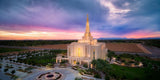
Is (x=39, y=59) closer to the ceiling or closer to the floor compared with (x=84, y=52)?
closer to the floor

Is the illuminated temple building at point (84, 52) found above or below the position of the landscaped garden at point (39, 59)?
above

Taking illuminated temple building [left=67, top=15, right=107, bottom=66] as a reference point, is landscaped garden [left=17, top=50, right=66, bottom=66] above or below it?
below

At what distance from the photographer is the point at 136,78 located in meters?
4.48

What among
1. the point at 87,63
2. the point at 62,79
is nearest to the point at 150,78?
the point at 62,79

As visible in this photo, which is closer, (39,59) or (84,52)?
(84,52)

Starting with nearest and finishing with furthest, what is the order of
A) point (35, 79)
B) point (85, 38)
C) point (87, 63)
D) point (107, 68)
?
point (35, 79) → point (107, 68) → point (87, 63) → point (85, 38)

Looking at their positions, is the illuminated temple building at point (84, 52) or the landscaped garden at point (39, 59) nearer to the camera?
the illuminated temple building at point (84, 52)

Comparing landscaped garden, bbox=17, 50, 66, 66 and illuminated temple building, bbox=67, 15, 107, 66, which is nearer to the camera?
illuminated temple building, bbox=67, 15, 107, 66

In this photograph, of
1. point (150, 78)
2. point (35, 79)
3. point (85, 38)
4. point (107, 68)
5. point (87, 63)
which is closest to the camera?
point (150, 78)

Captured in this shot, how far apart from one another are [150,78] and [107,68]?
18463 millimetres

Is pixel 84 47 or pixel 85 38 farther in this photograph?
pixel 85 38

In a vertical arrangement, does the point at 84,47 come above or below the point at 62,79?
above

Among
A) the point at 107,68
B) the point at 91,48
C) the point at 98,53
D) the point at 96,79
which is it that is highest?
A: the point at 91,48

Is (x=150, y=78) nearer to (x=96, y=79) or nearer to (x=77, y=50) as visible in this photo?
(x=96, y=79)
